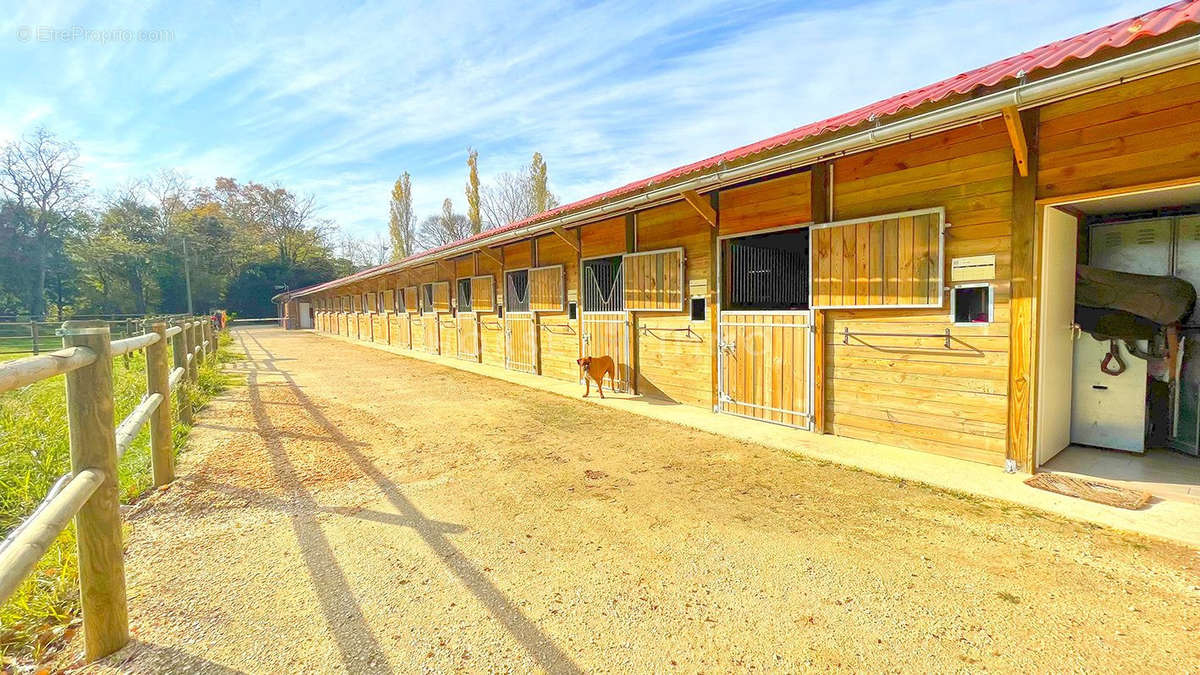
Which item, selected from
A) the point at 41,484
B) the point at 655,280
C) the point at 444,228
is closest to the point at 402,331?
the point at 655,280

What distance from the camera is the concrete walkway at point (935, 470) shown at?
8.86ft

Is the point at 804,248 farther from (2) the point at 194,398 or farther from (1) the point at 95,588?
(2) the point at 194,398

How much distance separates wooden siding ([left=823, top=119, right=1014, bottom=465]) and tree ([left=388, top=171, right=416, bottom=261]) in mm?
35986

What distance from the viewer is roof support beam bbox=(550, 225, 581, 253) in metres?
7.55

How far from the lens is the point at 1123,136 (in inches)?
121

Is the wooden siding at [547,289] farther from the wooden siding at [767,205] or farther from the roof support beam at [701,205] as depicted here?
the wooden siding at [767,205]

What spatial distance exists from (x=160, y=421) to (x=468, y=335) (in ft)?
28.5

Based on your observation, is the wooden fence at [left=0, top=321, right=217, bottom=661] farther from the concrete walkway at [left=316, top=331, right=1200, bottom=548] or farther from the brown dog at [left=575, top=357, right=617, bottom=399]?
the brown dog at [left=575, top=357, right=617, bottom=399]

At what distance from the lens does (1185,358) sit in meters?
3.89

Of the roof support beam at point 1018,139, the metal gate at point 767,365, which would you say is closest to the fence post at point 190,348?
the metal gate at point 767,365

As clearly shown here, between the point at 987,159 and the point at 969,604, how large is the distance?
3.09 m

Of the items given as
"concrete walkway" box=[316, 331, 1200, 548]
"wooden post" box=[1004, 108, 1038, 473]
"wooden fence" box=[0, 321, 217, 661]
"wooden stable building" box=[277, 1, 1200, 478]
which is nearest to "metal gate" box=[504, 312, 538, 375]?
"wooden stable building" box=[277, 1, 1200, 478]

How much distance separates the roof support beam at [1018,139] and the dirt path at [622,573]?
2.23 metres

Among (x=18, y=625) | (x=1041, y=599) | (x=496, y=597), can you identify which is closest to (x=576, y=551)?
(x=496, y=597)
